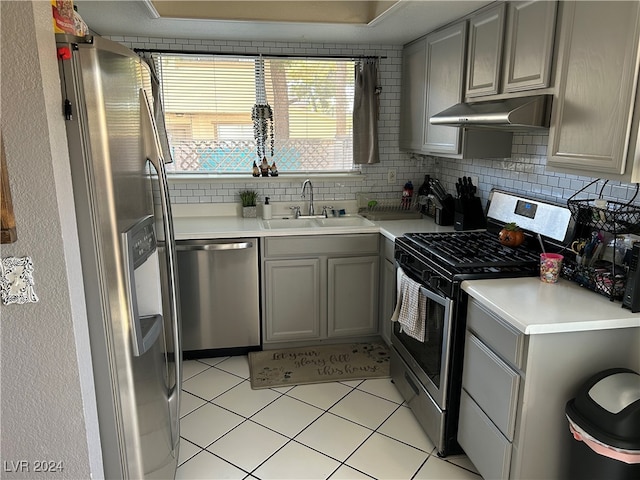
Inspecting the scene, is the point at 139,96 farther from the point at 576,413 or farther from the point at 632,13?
the point at 576,413

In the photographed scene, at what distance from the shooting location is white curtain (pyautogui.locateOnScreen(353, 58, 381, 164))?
11.8 ft

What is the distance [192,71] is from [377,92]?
137 cm

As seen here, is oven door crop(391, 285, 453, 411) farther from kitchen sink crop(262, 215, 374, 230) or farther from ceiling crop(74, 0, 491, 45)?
ceiling crop(74, 0, 491, 45)

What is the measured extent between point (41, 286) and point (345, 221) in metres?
2.44

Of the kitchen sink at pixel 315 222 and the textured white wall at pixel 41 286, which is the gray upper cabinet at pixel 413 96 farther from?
the textured white wall at pixel 41 286

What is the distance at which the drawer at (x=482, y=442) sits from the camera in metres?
1.92

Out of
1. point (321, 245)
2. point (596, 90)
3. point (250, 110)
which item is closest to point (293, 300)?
point (321, 245)

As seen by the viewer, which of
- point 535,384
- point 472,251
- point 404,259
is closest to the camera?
point 535,384

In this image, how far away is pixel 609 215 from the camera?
6.68 ft

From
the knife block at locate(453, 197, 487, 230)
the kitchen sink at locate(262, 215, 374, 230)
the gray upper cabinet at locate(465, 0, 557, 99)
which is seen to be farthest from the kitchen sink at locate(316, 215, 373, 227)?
the gray upper cabinet at locate(465, 0, 557, 99)

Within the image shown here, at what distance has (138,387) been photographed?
166 cm

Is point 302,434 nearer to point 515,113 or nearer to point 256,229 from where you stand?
point 256,229

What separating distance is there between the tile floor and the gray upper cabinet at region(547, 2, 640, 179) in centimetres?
153

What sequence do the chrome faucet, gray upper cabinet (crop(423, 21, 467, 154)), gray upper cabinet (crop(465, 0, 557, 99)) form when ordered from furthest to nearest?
the chrome faucet
gray upper cabinet (crop(423, 21, 467, 154))
gray upper cabinet (crop(465, 0, 557, 99))
